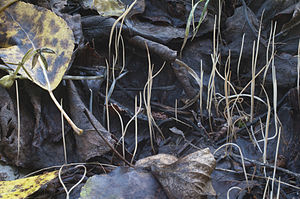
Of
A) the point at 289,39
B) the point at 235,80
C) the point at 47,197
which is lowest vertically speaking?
the point at 47,197

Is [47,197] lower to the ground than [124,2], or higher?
lower

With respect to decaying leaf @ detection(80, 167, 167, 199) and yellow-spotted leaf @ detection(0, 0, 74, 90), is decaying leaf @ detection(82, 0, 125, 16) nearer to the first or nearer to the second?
yellow-spotted leaf @ detection(0, 0, 74, 90)

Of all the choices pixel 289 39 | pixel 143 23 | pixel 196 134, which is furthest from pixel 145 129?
pixel 289 39

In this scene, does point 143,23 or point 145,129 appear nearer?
point 145,129

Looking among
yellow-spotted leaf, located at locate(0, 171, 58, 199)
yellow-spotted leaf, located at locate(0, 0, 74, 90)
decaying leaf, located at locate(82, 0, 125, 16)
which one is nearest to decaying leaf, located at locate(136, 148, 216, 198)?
yellow-spotted leaf, located at locate(0, 171, 58, 199)

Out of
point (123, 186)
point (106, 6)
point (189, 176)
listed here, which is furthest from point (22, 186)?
point (106, 6)

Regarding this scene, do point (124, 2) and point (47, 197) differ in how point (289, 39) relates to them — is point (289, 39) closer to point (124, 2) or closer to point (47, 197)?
point (124, 2)
